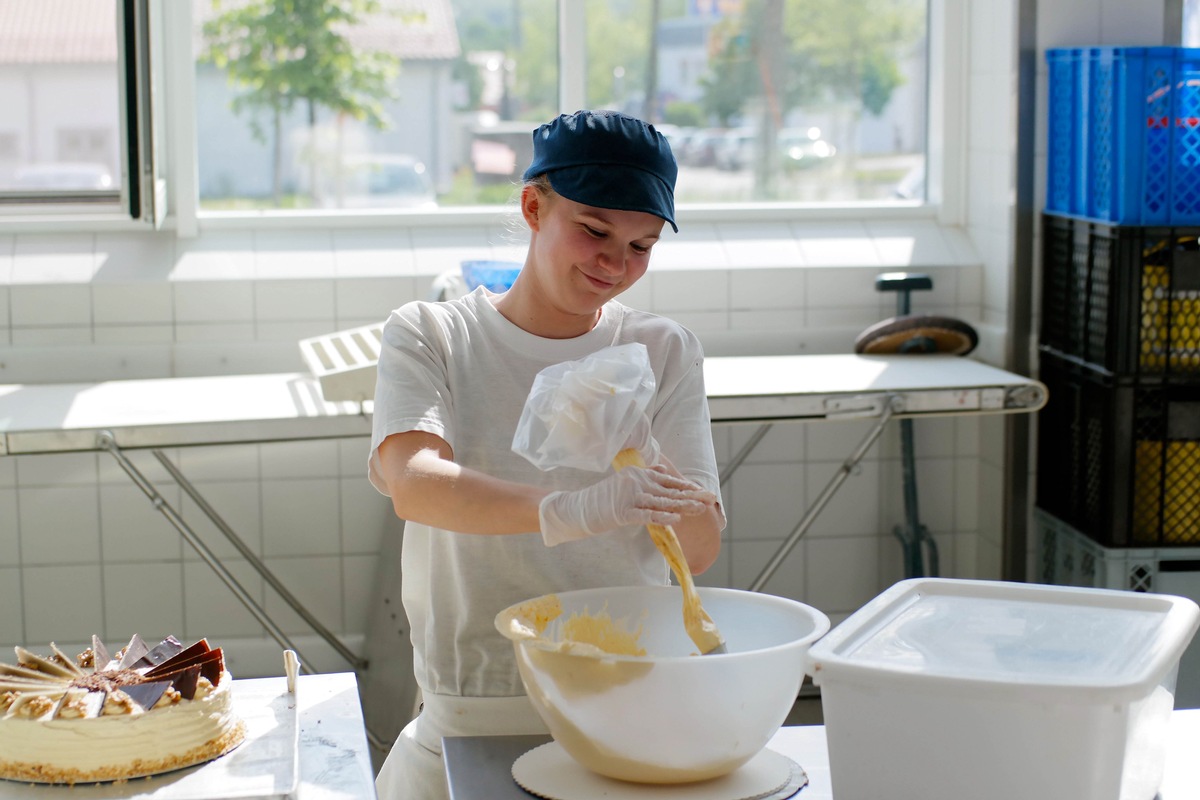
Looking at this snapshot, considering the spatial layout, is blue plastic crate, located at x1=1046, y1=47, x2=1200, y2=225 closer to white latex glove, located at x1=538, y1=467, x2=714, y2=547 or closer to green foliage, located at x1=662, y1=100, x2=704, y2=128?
green foliage, located at x1=662, y1=100, x2=704, y2=128

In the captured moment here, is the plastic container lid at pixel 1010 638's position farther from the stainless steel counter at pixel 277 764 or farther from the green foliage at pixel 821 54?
the green foliage at pixel 821 54

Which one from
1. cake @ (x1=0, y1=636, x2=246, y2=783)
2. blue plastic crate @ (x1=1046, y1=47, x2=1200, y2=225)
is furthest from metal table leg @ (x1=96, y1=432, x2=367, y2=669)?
blue plastic crate @ (x1=1046, y1=47, x2=1200, y2=225)

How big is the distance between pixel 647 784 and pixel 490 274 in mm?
1700

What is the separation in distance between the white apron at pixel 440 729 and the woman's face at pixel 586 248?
1.49 ft

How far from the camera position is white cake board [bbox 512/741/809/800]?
4.07 ft

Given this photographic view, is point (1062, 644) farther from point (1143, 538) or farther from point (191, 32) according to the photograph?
point (191, 32)

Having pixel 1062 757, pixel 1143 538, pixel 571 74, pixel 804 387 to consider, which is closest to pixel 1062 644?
pixel 1062 757

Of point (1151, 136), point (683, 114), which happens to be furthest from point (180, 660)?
point (683, 114)

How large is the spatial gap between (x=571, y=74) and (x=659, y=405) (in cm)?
218

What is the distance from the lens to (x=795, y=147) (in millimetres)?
3789

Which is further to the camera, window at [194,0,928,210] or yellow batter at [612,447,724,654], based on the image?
window at [194,0,928,210]

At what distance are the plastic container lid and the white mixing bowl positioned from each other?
6 centimetres

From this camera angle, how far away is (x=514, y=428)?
1.57m

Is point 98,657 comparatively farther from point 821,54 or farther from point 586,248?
point 821,54
